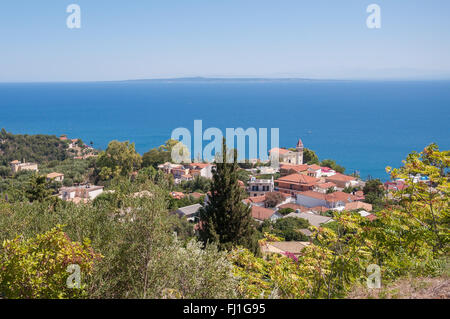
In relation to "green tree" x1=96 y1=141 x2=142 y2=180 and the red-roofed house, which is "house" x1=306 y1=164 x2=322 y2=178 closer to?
the red-roofed house

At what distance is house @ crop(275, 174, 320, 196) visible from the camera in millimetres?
37875

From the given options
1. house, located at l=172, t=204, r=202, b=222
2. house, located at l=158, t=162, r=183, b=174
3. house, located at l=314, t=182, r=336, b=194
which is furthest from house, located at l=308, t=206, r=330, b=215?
house, located at l=158, t=162, r=183, b=174

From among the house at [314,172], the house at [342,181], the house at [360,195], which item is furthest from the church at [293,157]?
the house at [360,195]

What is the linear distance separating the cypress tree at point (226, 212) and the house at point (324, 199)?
20.5 m

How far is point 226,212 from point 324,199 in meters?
21.4

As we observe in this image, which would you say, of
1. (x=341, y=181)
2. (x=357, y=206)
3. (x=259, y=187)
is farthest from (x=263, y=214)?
(x=341, y=181)

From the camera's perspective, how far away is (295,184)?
3838cm

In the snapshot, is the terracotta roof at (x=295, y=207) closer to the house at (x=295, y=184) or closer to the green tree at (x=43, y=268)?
the house at (x=295, y=184)

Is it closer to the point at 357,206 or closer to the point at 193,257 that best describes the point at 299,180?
the point at 357,206

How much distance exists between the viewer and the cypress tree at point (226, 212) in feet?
43.0

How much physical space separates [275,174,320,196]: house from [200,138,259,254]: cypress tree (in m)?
24.3
